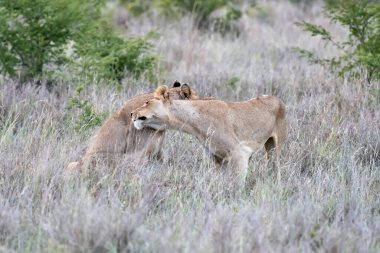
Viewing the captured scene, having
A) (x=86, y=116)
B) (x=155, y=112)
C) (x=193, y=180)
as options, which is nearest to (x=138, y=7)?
(x=86, y=116)

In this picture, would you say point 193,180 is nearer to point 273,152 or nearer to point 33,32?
point 273,152

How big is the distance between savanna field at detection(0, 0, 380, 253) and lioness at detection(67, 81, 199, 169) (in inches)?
4.8

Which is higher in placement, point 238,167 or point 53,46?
point 53,46

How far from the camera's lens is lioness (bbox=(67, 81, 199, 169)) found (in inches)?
272

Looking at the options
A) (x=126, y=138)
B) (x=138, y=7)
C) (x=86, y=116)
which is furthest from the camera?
(x=138, y=7)

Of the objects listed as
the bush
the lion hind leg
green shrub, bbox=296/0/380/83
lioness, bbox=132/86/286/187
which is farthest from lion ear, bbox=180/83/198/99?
the bush

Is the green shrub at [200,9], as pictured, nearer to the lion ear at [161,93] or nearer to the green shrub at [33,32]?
the green shrub at [33,32]

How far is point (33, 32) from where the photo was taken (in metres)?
10.3

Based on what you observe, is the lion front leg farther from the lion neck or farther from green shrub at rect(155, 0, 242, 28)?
green shrub at rect(155, 0, 242, 28)

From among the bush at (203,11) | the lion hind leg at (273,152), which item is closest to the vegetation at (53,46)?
the lion hind leg at (273,152)

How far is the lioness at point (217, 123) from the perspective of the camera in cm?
664

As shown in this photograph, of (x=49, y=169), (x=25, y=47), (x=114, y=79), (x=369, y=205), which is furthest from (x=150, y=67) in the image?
(x=369, y=205)

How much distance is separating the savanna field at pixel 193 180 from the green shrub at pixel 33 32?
0.26 m

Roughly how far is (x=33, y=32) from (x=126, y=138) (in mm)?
3899
